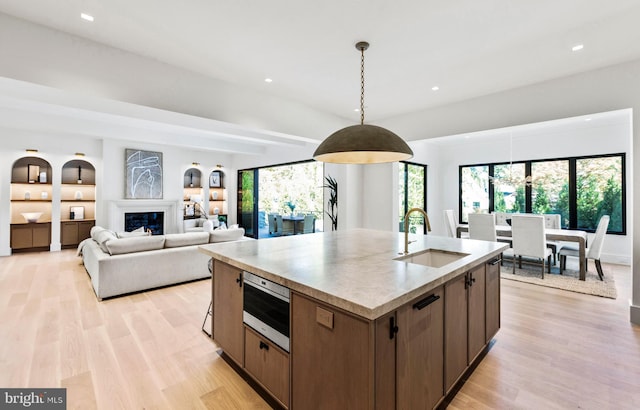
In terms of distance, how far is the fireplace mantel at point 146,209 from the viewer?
282 inches

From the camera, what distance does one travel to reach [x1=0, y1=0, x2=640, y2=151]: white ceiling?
7.63 ft

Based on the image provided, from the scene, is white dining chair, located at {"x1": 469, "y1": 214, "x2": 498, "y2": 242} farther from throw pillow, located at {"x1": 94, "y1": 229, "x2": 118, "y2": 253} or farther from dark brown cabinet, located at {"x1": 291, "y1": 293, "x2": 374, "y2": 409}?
throw pillow, located at {"x1": 94, "y1": 229, "x2": 118, "y2": 253}

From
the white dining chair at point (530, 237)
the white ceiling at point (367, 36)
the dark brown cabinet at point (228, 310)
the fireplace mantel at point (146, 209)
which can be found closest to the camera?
the dark brown cabinet at point (228, 310)

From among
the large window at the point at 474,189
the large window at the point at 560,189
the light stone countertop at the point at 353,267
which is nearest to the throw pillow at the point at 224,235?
the light stone countertop at the point at 353,267

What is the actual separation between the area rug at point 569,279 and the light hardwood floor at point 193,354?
0.71 ft

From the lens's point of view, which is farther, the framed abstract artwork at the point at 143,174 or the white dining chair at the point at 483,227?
the framed abstract artwork at the point at 143,174

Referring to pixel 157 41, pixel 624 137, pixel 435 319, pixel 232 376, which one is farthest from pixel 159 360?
pixel 624 137

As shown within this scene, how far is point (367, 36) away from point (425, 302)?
2.41 metres

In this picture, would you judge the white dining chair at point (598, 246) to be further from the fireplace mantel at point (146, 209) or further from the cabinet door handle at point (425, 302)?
the fireplace mantel at point (146, 209)

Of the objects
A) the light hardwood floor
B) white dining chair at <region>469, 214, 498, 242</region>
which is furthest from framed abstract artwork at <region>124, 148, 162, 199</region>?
white dining chair at <region>469, 214, 498, 242</region>

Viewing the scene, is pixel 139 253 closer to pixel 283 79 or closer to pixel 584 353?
pixel 283 79

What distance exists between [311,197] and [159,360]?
675cm

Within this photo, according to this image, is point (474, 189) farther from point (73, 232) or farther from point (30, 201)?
point (30, 201)

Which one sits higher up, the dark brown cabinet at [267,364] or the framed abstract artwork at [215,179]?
the framed abstract artwork at [215,179]
